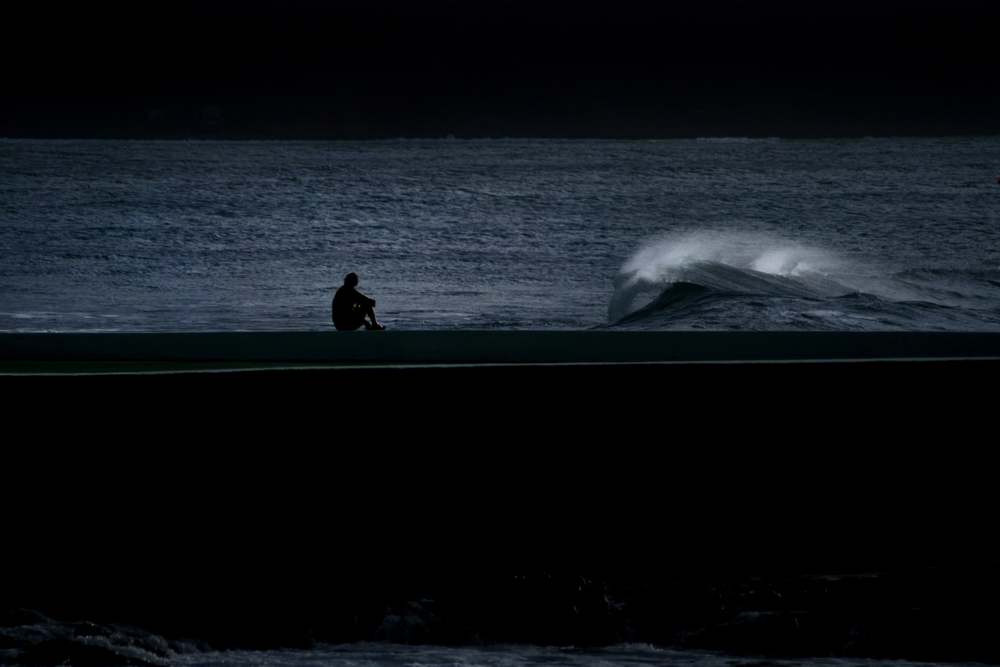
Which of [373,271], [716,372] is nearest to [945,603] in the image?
[716,372]

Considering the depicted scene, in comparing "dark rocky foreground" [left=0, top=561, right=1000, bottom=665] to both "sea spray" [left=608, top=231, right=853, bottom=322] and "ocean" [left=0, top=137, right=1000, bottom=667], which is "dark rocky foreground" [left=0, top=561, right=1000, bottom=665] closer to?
"ocean" [left=0, top=137, right=1000, bottom=667]

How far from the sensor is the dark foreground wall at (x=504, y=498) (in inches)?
175

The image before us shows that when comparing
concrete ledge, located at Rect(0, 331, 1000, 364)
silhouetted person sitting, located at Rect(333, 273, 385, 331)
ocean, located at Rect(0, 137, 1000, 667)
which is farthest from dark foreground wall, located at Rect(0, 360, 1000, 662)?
silhouetted person sitting, located at Rect(333, 273, 385, 331)

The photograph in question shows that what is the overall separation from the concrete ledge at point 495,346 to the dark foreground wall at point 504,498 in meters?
1.30

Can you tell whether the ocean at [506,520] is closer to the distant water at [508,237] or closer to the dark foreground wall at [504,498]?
the dark foreground wall at [504,498]

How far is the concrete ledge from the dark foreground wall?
1.30 metres

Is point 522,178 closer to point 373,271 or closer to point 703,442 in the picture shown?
point 373,271

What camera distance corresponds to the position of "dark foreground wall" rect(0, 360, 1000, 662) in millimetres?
4453

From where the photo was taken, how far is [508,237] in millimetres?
41625

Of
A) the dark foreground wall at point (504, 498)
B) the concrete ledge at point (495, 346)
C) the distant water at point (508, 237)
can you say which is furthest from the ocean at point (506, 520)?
the distant water at point (508, 237)

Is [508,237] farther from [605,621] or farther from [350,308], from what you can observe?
[605,621]

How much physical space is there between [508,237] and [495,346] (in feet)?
116

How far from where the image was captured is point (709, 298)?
63.4 ft

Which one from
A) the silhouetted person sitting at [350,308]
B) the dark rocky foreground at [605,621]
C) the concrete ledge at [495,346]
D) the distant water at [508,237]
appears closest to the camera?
the dark rocky foreground at [605,621]
